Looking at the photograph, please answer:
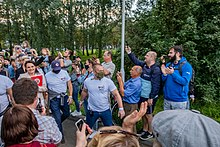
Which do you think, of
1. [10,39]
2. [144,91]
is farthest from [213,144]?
[10,39]

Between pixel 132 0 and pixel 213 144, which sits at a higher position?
pixel 132 0

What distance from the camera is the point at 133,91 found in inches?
178

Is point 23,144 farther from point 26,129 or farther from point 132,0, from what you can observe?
point 132,0

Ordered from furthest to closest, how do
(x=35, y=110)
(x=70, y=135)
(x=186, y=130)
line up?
(x=70, y=135) → (x=35, y=110) → (x=186, y=130)

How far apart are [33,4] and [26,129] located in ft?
42.1

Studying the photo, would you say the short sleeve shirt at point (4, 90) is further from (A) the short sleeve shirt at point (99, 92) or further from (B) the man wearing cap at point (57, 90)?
(A) the short sleeve shirt at point (99, 92)

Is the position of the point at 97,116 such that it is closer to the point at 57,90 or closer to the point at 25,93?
the point at 57,90

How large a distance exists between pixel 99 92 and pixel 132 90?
72 centimetres

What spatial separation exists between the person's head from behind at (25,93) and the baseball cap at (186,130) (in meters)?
1.85

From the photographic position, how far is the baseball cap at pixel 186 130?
1.00m

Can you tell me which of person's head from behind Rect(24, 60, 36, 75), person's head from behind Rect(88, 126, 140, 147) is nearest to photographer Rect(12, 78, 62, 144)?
person's head from behind Rect(88, 126, 140, 147)

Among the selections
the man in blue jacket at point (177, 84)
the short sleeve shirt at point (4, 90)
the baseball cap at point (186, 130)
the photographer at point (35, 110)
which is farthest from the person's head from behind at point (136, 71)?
the baseball cap at point (186, 130)

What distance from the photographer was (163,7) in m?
7.12

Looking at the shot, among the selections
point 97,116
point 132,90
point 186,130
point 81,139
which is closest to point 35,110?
point 81,139
